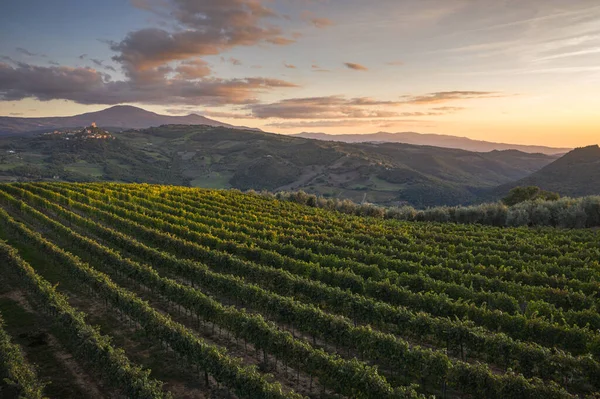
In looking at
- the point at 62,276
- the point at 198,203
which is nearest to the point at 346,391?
the point at 62,276

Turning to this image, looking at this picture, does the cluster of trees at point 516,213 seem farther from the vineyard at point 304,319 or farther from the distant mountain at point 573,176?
the distant mountain at point 573,176

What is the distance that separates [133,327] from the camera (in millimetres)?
18125

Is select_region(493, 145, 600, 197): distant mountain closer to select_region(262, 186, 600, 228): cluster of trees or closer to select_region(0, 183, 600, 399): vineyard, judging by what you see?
select_region(262, 186, 600, 228): cluster of trees

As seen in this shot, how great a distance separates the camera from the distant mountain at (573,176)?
107 meters

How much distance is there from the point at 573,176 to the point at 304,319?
144137 millimetres

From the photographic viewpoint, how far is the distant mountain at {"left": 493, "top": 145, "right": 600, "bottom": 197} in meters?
107

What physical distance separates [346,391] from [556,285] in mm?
16241

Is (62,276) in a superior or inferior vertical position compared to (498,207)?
inferior

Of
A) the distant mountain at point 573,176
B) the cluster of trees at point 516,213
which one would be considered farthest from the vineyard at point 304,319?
the distant mountain at point 573,176

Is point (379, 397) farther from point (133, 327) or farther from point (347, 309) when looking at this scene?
point (133, 327)

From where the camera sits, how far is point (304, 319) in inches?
638

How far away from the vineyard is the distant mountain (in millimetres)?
93083

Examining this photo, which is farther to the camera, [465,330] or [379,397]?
[465,330]

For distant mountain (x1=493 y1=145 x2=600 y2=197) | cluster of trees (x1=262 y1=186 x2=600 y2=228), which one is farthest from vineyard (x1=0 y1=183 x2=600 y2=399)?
distant mountain (x1=493 y1=145 x2=600 y2=197)
